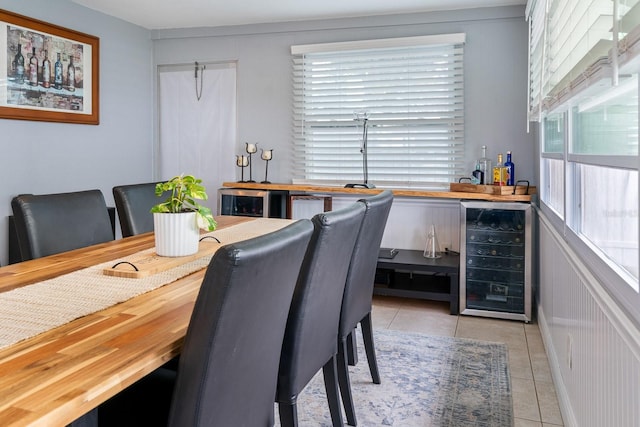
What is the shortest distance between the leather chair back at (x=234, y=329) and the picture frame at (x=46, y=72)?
131 inches

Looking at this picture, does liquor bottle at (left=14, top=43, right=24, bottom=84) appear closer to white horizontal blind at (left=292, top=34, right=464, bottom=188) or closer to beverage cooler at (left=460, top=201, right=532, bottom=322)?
white horizontal blind at (left=292, top=34, right=464, bottom=188)

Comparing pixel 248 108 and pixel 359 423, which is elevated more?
pixel 248 108

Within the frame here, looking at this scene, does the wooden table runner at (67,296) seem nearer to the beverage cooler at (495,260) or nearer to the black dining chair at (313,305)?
the black dining chair at (313,305)

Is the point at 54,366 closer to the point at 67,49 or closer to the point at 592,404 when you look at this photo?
the point at 592,404

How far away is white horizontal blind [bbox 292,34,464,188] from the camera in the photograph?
421 centimetres

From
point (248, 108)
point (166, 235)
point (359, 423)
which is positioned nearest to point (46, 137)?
point (248, 108)

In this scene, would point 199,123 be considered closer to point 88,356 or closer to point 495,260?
point 495,260

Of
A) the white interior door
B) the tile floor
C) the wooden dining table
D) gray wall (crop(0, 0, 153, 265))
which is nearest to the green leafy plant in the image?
the wooden dining table

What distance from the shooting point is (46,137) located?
4.05m

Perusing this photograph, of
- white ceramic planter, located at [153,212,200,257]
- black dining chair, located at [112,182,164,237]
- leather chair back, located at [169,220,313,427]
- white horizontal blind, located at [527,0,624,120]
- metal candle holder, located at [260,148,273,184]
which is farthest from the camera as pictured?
metal candle holder, located at [260,148,273,184]

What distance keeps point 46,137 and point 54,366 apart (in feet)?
11.6

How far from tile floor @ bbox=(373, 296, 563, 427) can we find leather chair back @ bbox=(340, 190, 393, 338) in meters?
0.83

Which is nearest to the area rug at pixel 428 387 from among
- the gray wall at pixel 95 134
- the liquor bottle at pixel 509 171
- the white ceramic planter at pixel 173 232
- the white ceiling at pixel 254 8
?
the white ceramic planter at pixel 173 232

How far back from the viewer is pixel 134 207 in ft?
9.16
